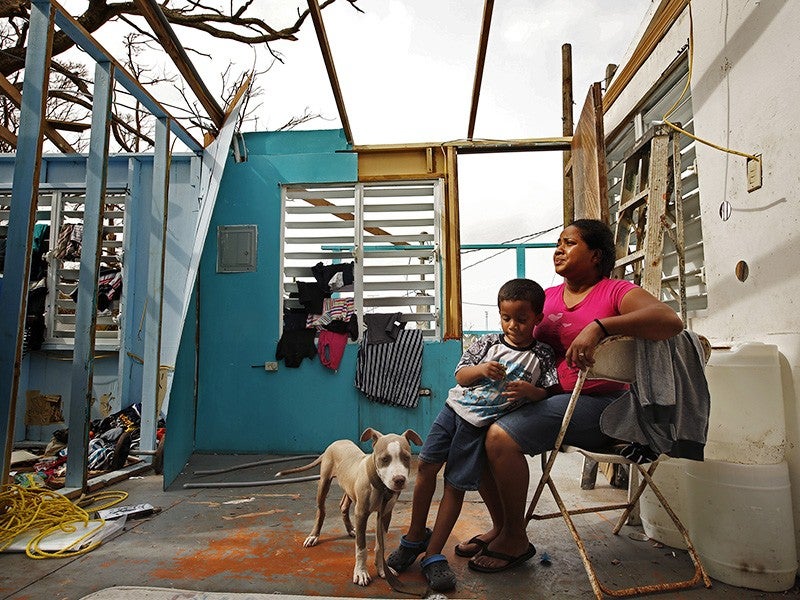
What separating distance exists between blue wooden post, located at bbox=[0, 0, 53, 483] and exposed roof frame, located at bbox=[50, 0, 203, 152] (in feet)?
0.59

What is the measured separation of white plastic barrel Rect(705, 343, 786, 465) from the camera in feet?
6.77

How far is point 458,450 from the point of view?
215cm

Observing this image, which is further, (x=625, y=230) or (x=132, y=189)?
(x=132, y=189)

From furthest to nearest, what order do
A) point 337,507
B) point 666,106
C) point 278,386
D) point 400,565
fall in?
1. point 278,386
2. point 666,106
3. point 337,507
4. point 400,565

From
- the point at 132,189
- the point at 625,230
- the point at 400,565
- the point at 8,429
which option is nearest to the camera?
the point at 400,565

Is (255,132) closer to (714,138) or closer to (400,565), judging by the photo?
(714,138)

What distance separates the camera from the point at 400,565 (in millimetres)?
2141

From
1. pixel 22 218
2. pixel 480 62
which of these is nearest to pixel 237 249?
pixel 22 218

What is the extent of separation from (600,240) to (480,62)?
2655mm

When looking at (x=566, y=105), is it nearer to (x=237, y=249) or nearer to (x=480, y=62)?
(x=480, y=62)

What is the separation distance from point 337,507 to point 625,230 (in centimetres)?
271

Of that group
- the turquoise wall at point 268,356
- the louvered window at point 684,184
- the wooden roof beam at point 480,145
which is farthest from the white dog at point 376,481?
the wooden roof beam at point 480,145

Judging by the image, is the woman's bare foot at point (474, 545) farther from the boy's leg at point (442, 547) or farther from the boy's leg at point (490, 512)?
the boy's leg at point (442, 547)

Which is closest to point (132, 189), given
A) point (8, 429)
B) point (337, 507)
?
point (8, 429)
